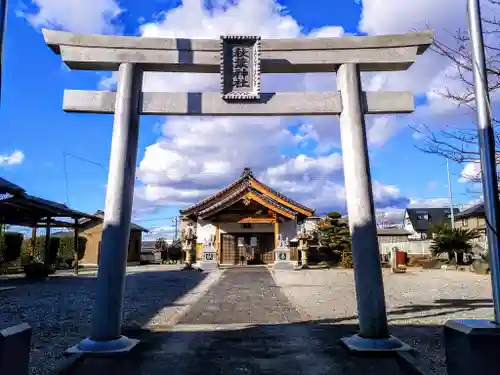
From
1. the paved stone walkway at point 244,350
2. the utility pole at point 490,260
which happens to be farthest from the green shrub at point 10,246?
the utility pole at point 490,260

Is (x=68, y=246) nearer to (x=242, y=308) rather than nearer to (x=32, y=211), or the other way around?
(x=32, y=211)

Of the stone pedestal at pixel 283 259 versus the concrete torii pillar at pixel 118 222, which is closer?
the concrete torii pillar at pixel 118 222

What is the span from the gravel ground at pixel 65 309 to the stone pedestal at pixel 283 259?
9005 mm

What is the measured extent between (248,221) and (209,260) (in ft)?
12.3

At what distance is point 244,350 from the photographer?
18.1 ft

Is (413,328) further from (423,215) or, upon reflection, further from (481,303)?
(423,215)

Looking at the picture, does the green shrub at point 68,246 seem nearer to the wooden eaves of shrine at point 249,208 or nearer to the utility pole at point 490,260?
the wooden eaves of shrine at point 249,208

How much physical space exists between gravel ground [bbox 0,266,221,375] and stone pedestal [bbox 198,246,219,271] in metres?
8.22

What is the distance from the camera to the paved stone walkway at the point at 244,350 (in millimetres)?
4652

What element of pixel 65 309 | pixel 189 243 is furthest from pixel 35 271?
pixel 189 243

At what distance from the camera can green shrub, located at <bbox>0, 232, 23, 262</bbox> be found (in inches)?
831

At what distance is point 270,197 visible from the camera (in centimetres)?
2673

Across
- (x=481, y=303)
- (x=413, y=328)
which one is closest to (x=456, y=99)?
(x=413, y=328)

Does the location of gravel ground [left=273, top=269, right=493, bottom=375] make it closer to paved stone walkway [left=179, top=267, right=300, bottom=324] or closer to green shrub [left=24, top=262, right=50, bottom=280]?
paved stone walkway [left=179, top=267, right=300, bottom=324]
